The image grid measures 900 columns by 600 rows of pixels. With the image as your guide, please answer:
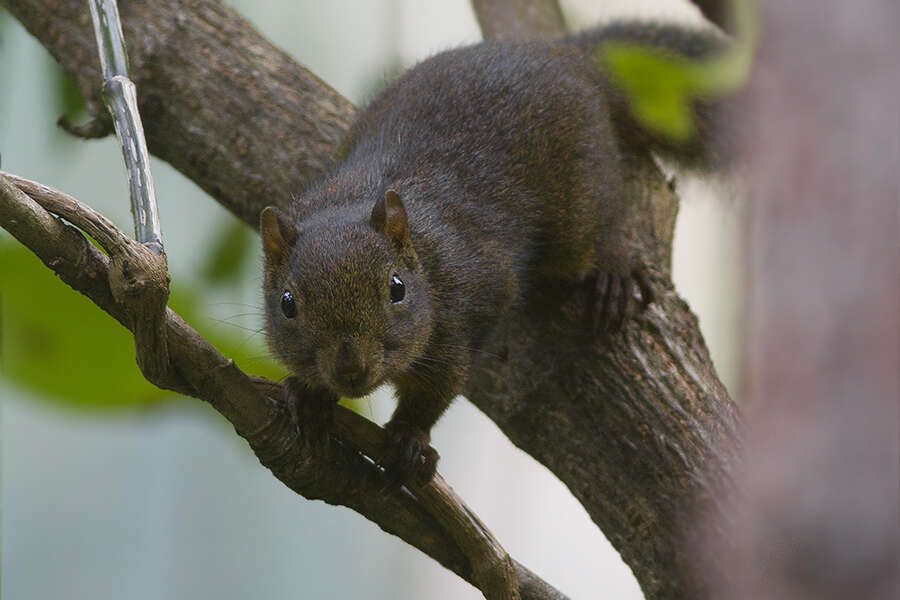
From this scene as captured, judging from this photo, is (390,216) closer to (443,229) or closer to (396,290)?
(396,290)

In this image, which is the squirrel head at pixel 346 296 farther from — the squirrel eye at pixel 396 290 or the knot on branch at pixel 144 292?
the knot on branch at pixel 144 292

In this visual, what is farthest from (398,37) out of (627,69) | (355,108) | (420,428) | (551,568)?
(627,69)

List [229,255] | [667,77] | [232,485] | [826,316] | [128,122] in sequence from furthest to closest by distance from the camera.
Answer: [232,485]
[229,255]
[128,122]
[667,77]
[826,316]

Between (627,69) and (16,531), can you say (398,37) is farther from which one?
(627,69)

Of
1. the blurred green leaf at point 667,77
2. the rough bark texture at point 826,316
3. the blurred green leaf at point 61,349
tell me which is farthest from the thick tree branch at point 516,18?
the rough bark texture at point 826,316

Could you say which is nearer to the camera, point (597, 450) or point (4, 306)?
point (597, 450)

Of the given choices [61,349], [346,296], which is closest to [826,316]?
[346,296]
